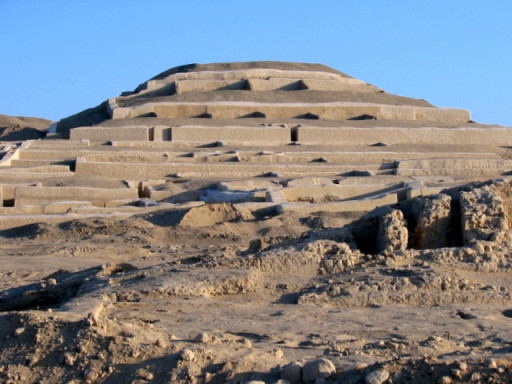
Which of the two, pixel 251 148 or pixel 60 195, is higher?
pixel 251 148

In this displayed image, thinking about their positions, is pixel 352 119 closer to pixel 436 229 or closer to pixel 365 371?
pixel 436 229

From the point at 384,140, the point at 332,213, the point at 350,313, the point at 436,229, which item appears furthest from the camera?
the point at 384,140

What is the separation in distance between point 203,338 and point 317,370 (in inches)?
31.8

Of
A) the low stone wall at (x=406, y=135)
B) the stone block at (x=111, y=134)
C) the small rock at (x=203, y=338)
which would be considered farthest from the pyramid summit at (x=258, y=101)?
the small rock at (x=203, y=338)

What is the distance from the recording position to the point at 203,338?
14.0 ft

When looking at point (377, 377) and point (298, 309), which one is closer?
point (377, 377)

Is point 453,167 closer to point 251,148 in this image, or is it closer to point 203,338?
point 251,148

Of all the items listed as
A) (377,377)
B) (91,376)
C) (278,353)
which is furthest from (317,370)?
(91,376)

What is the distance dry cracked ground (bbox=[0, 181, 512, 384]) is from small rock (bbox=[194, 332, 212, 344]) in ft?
0.06

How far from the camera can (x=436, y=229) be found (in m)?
6.83

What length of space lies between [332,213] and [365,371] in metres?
8.56

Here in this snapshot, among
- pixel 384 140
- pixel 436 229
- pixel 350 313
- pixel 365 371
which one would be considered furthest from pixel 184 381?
pixel 384 140

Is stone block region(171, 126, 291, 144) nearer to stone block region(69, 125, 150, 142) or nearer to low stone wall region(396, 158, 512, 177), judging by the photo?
stone block region(69, 125, 150, 142)

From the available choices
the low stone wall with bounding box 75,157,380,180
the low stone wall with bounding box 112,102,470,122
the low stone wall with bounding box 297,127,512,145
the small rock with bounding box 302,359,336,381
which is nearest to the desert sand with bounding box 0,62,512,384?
the small rock with bounding box 302,359,336,381
